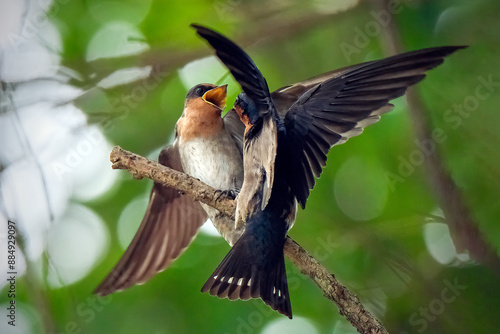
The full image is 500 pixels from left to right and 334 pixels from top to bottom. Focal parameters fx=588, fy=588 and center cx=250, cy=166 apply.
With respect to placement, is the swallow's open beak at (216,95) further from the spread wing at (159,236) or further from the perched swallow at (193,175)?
the spread wing at (159,236)

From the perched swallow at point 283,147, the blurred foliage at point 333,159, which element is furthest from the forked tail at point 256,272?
the blurred foliage at point 333,159

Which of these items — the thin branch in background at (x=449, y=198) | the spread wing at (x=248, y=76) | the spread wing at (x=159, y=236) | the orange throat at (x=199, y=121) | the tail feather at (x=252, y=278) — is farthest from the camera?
the thin branch in background at (x=449, y=198)

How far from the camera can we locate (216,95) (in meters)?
1.33

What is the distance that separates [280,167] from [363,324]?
1.00ft

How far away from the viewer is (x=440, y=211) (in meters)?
1.70

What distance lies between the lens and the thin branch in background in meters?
1.56

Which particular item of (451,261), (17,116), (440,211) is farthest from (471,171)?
(17,116)

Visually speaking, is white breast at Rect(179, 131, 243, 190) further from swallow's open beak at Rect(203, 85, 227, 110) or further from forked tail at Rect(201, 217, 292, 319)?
forked tail at Rect(201, 217, 292, 319)

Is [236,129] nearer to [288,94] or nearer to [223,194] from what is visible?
[288,94]

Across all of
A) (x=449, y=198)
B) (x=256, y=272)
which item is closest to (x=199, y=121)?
(x=256, y=272)

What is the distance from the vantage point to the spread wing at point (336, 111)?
3.21 feet

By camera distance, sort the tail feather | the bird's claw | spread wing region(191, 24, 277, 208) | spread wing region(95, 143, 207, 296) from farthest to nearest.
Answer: spread wing region(95, 143, 207, 296)
the bird's claw
the tail feather
spread wing region(191, 24, 277, 208)

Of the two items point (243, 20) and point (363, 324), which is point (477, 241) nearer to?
point (363, 324)

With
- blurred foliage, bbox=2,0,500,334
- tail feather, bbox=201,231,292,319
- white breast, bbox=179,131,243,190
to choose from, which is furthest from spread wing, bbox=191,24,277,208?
blurred foliage, bbox=2,0,500,334
